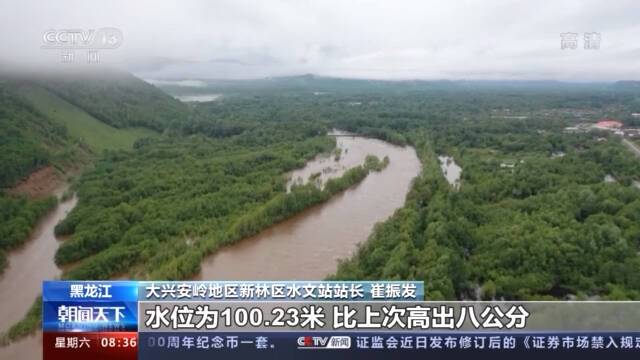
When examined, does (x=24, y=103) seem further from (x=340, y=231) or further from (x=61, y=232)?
(x=340, y=231)

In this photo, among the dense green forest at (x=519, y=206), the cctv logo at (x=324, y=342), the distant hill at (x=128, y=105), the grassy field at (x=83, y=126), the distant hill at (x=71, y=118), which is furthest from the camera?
the grassy field at (x=83, y=126)

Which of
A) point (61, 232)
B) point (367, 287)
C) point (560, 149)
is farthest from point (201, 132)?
point (367, 287)

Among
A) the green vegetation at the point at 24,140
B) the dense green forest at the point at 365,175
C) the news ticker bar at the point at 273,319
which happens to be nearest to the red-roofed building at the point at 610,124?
the dense green forest at the point at 365,175

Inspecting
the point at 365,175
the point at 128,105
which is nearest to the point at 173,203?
the point at 365,175

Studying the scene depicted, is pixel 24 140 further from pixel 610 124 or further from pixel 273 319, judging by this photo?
pixel 610 124

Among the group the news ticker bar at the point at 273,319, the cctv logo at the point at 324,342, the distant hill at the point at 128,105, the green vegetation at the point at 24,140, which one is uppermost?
the distant hill at the point at 128,105

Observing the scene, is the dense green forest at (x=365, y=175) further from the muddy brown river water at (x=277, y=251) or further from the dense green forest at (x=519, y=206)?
the muddy brown river water at (x=277, y=251)
